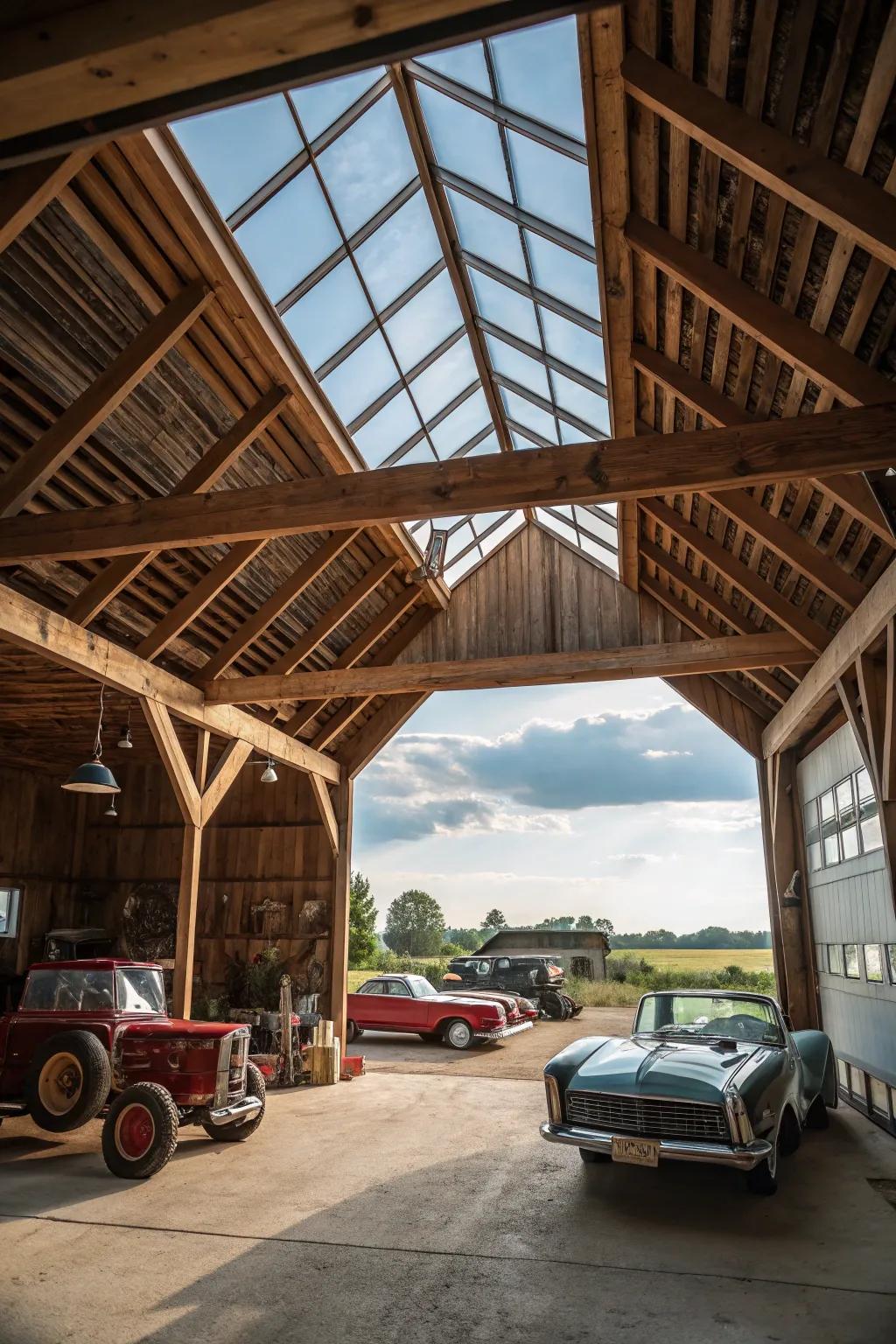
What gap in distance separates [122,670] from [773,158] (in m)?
6.78

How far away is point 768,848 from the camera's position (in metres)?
12.4

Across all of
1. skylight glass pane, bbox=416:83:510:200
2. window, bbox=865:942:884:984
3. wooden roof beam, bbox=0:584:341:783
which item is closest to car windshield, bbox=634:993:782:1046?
window, bbox=865:942:884:984

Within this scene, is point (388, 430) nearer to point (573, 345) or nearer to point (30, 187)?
point (573, 345)

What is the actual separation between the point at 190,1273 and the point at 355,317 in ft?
22.8

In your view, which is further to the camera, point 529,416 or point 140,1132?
point 529,416

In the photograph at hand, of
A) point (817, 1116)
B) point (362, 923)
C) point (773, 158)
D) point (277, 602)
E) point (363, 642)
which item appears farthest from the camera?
point (362, 923)

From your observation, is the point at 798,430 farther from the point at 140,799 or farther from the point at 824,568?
the point at 140,799

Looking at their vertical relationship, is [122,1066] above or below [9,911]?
below

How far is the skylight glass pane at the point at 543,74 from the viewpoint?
5.26 metres

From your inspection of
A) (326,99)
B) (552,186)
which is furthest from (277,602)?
(552,186)

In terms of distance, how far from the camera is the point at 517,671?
36.0 ft

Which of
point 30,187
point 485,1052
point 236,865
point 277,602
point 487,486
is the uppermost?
point 30,187

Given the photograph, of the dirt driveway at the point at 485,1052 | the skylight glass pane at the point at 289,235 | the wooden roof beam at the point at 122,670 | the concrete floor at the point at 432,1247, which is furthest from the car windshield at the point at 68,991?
the skylight glass pane at the point at 289,235

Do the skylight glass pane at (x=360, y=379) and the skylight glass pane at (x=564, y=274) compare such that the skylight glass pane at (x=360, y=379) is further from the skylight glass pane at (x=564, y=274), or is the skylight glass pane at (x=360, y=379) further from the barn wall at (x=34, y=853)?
the barn wall at (x=34, y=853)
